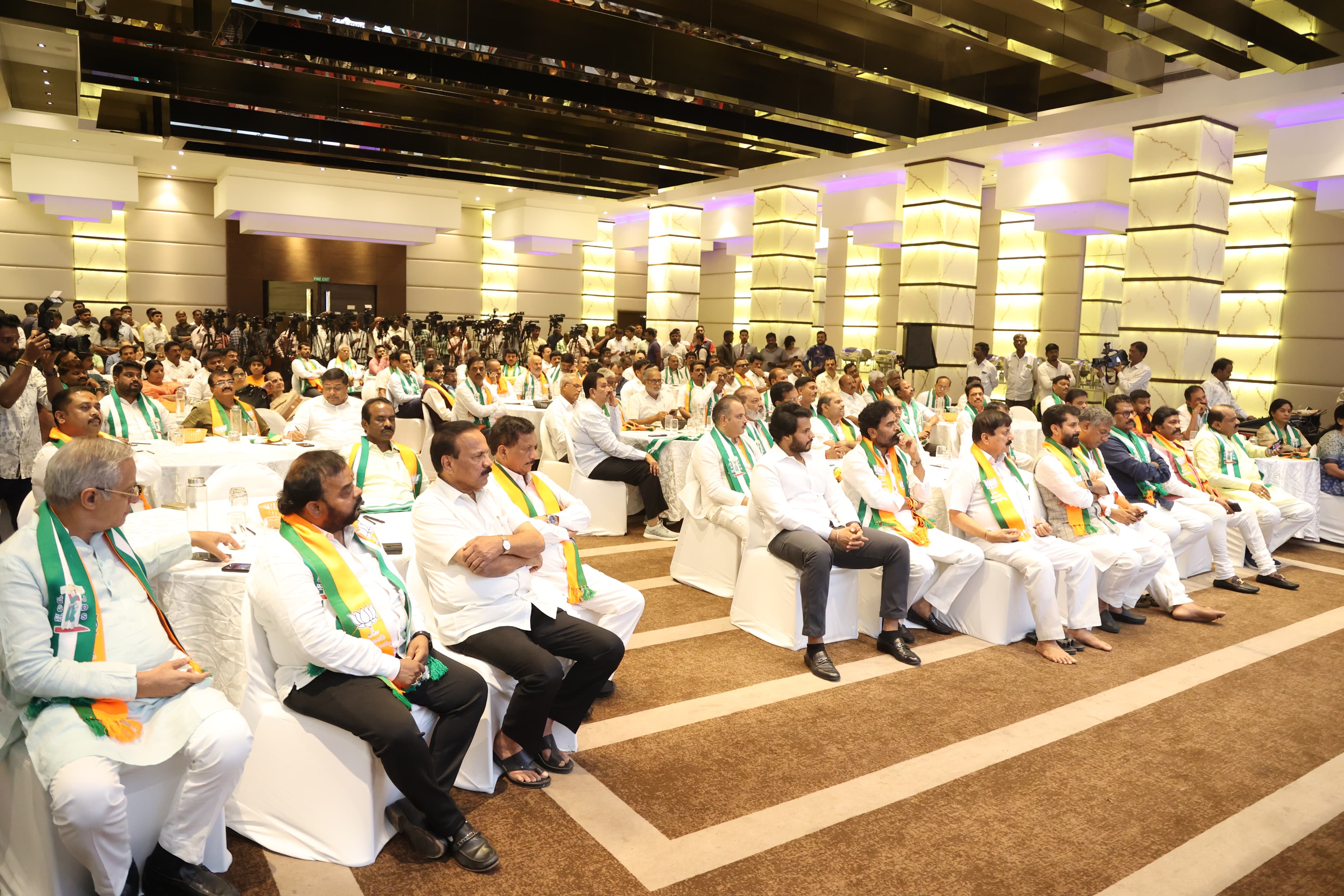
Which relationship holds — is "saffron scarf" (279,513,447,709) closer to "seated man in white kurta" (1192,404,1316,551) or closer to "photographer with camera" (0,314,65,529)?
"photographer with camera" (0,314,65,529)

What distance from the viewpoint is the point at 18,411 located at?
464cm

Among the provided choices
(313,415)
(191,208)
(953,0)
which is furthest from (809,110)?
(191,208)

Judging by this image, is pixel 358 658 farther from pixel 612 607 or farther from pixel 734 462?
pixel 734 462

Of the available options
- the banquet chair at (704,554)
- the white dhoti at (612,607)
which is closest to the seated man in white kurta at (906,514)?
the banquet chair at (704,554)

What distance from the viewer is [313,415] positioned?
565 centimetres

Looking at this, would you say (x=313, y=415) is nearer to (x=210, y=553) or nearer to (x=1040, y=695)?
(x=210, y=553)

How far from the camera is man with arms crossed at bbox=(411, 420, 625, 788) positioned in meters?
2.86

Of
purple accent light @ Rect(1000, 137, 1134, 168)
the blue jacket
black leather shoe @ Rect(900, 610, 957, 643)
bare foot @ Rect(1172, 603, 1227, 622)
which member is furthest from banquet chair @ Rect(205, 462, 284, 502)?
purple accent light @ Rect(1000, 137, 1134, 168)

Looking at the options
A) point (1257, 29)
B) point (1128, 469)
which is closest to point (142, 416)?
point (1128, 469)

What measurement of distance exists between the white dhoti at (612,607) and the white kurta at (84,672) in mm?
1426

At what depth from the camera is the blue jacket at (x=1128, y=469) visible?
212 inches

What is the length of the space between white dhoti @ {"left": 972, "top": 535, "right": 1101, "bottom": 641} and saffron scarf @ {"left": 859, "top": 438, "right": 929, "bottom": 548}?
0.35 metres

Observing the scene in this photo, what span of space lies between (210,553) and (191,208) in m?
16.9

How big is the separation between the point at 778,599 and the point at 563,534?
155cm
